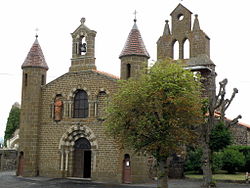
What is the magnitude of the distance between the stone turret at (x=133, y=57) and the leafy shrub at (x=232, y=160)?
Answer: 11.3 meters

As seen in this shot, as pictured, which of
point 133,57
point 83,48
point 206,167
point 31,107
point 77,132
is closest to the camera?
point 206,167

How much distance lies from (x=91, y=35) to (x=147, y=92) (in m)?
12.1

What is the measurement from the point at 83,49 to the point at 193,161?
1351cm

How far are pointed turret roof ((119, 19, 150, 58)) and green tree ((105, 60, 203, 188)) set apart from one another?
24.9 feet

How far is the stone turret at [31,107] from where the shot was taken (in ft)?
102

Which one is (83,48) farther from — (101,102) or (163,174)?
(163,174)

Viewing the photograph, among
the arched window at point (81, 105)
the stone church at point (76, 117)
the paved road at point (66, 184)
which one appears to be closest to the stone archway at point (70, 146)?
the stone church at point (76, 117)

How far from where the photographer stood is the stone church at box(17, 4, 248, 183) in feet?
93.8

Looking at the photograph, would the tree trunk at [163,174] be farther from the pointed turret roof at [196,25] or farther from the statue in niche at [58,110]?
the pointed turret roof at [196,25]

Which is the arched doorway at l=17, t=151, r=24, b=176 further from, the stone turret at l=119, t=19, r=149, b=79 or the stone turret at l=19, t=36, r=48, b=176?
the stone turret at l=119, t=19, r=149, b=79

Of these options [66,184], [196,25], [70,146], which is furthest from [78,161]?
[196,25]

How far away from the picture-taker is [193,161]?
3294 centimetres

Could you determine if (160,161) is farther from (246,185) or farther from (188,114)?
(246,185)

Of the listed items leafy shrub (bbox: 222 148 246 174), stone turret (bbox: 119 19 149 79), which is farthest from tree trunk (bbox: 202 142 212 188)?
leafy shrub (bbox: 222 148 246 174)
